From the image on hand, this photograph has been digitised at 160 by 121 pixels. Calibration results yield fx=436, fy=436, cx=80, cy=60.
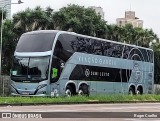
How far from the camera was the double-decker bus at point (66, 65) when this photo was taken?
88.5 ft

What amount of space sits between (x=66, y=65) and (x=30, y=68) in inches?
91.5

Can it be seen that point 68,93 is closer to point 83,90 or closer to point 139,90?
point 83,90

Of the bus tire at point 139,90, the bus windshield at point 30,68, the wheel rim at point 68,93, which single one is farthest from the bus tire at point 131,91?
the bus windshield at point 30,68

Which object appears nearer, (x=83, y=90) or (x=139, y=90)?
(x=83, y=90)

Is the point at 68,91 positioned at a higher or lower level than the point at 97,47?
lower

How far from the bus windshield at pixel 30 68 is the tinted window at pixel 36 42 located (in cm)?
63

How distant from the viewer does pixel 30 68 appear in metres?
27.1

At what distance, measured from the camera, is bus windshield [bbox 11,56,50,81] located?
26.7m

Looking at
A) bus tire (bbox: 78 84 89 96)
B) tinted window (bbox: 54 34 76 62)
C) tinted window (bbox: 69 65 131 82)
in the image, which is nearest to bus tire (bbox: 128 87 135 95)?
tinted window (bbox: 69 65 131 82)

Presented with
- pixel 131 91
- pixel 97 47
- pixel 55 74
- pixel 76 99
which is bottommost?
pixel 76 99

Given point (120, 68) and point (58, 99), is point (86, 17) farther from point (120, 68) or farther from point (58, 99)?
point (58, 99)

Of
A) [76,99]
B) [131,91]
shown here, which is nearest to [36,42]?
[76,99]

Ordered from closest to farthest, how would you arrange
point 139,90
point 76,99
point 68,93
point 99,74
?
point 76,99 < point 68,93 < point 99,74 < point 139,90

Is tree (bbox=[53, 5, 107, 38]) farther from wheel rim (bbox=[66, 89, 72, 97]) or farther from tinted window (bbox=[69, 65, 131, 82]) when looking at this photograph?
wheel rim (bbox=[66, 89, 72, 97])
